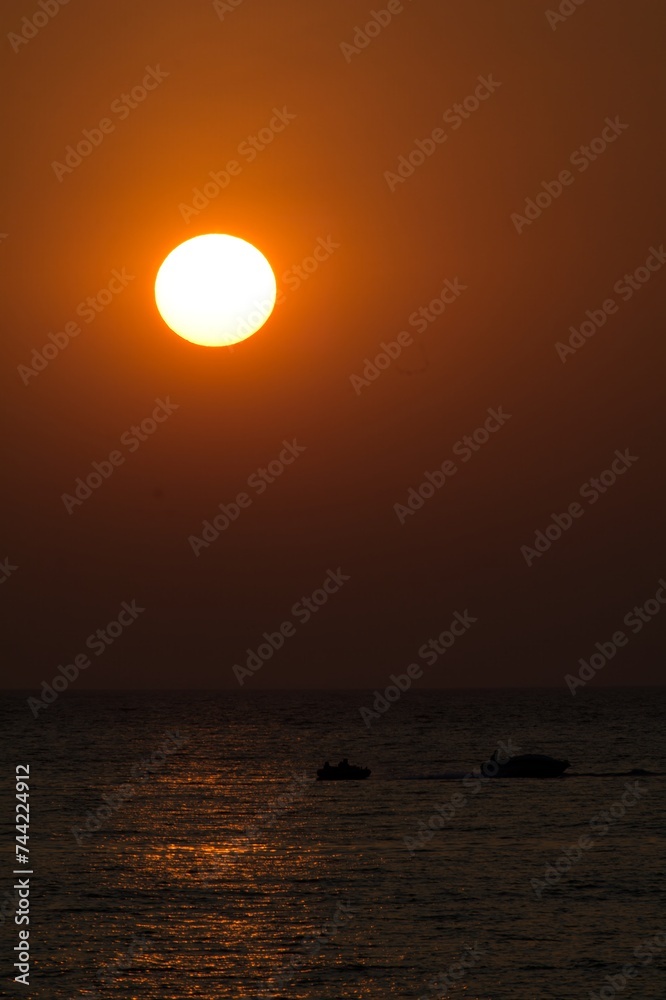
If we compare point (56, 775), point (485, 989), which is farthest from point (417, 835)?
point (56, 775)

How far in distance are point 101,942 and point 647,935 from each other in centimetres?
1418

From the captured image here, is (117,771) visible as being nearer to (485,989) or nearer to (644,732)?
(485,989)

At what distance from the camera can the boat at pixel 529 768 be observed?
70125 mm

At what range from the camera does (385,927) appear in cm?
3150
